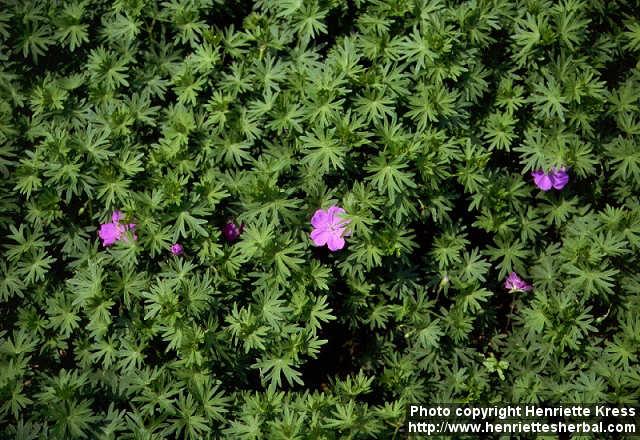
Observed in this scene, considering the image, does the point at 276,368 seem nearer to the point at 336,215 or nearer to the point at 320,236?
the point at 320,236

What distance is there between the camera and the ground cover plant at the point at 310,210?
307 centimetres

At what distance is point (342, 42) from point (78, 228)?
150 cm

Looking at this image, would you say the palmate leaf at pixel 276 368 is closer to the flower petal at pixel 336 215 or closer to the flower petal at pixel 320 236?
the flower petal at pixel 320 236

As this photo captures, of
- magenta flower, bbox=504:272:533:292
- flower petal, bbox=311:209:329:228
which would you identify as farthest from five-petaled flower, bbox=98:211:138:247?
magenta flower, bbox=504:272:533:292

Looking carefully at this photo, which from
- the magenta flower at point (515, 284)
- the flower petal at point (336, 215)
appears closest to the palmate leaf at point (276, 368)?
the flower petal at point (336, 215)

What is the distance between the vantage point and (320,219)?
10.3 feet

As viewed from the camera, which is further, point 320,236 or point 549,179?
point 549,179

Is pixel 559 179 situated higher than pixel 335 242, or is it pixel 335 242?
pixel 559 179

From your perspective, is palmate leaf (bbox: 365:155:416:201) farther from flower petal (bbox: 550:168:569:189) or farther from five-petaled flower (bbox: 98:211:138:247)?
five-petaled flower (bbox: 98:211:138:247)

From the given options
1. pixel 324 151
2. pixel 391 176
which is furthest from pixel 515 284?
pixel 324 151

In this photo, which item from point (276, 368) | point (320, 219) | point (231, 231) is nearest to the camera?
point (276, 368)

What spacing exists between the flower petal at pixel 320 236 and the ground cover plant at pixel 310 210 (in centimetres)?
1

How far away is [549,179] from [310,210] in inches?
44.0

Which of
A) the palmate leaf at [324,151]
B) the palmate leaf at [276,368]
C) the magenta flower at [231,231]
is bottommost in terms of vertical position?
the palmate leaf at [276,368]
